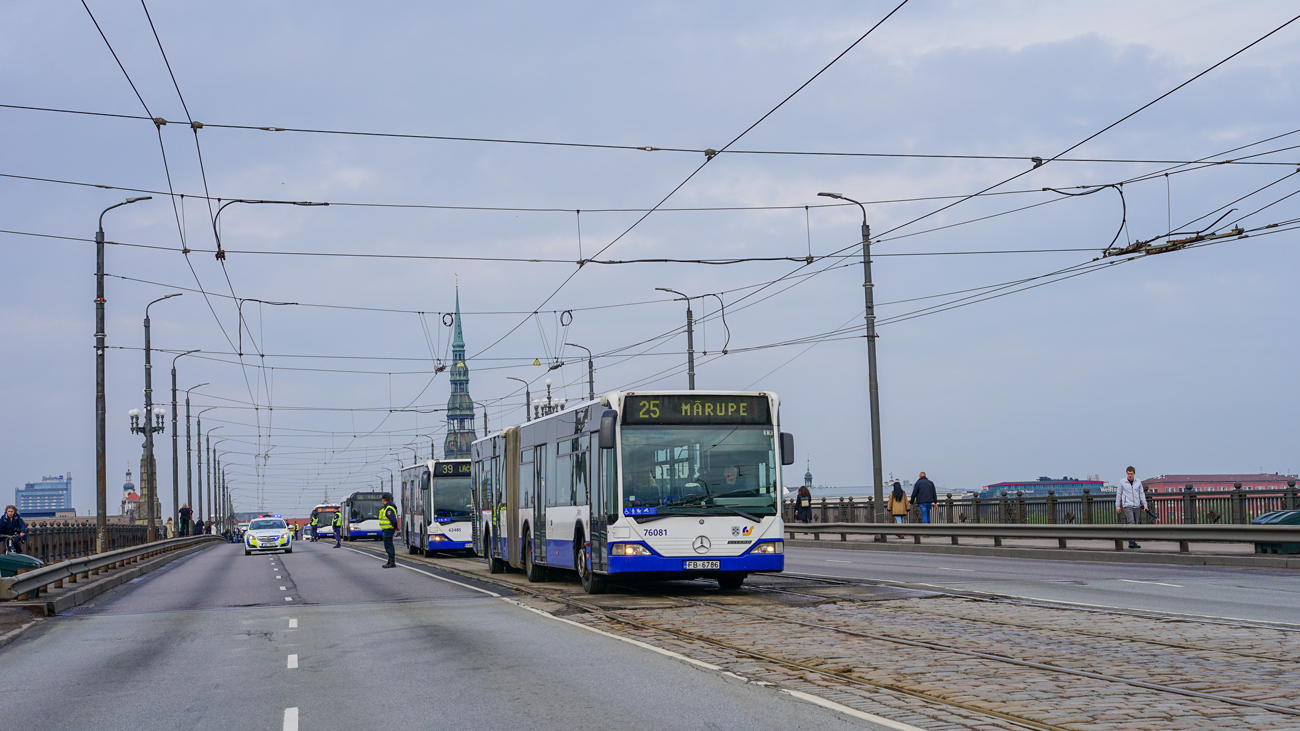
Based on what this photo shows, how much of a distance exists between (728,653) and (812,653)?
0.75 m

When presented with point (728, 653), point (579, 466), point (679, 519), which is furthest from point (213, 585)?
point (728, 653)

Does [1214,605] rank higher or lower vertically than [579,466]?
lower

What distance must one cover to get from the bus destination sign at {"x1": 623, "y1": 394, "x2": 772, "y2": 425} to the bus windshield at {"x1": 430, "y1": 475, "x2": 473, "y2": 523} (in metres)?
20.8

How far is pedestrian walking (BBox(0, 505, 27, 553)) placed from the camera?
1075 inches

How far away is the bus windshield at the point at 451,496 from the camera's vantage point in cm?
3838

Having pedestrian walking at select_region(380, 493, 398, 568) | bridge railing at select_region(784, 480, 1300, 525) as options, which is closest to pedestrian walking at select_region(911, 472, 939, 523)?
bridge railing at select_region(784, 480, 1300, 525)

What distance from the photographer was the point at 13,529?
27609 mm

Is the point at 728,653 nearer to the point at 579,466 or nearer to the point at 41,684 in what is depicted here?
the point at 41,684

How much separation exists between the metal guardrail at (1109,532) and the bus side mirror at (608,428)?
37.3 feet

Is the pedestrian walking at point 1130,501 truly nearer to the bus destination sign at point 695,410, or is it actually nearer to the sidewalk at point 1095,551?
the sidewalk at point 1095,551

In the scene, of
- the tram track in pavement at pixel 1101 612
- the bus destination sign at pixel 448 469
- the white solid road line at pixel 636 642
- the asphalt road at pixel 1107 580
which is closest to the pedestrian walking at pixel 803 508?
the bus destination sign at pixel 448 469

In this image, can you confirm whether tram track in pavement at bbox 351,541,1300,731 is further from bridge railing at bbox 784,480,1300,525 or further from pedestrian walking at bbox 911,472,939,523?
pedestrian walking at bbox 911,472,939,523

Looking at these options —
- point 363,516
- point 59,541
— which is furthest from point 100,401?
point 363,516

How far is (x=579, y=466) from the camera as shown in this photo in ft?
65.0
